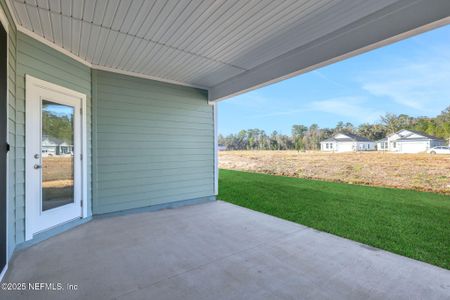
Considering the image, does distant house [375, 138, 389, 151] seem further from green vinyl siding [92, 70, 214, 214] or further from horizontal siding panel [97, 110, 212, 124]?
horizontal siding panel [97, 110, 212, 124]

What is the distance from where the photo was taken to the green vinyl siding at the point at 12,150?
2.33 m

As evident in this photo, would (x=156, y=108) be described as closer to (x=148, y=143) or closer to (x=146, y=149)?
(x=148, y=143)

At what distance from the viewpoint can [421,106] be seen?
6.24 metres

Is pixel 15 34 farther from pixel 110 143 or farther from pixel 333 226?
pixel 333 226

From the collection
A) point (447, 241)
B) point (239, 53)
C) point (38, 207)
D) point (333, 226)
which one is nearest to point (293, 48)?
point (239, 53)

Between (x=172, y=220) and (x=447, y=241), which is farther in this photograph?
(x=172, y=220)

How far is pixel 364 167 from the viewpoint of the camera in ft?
24.3

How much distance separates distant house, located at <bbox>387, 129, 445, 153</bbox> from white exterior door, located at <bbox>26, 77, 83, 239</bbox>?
8.51 m

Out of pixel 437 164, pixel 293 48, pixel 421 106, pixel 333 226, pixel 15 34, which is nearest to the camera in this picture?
pixel 15 34

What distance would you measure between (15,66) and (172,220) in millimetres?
Result: 3017

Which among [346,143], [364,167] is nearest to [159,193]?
[364,167]

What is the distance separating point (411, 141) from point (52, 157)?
351 inches

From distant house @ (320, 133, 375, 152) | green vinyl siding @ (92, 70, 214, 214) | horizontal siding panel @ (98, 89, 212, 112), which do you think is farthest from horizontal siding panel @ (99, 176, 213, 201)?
distant house @ (320, 133, 375, 152)

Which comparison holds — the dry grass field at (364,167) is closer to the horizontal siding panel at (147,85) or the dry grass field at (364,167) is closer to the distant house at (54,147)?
the horizontal siding panel at (147,85)
